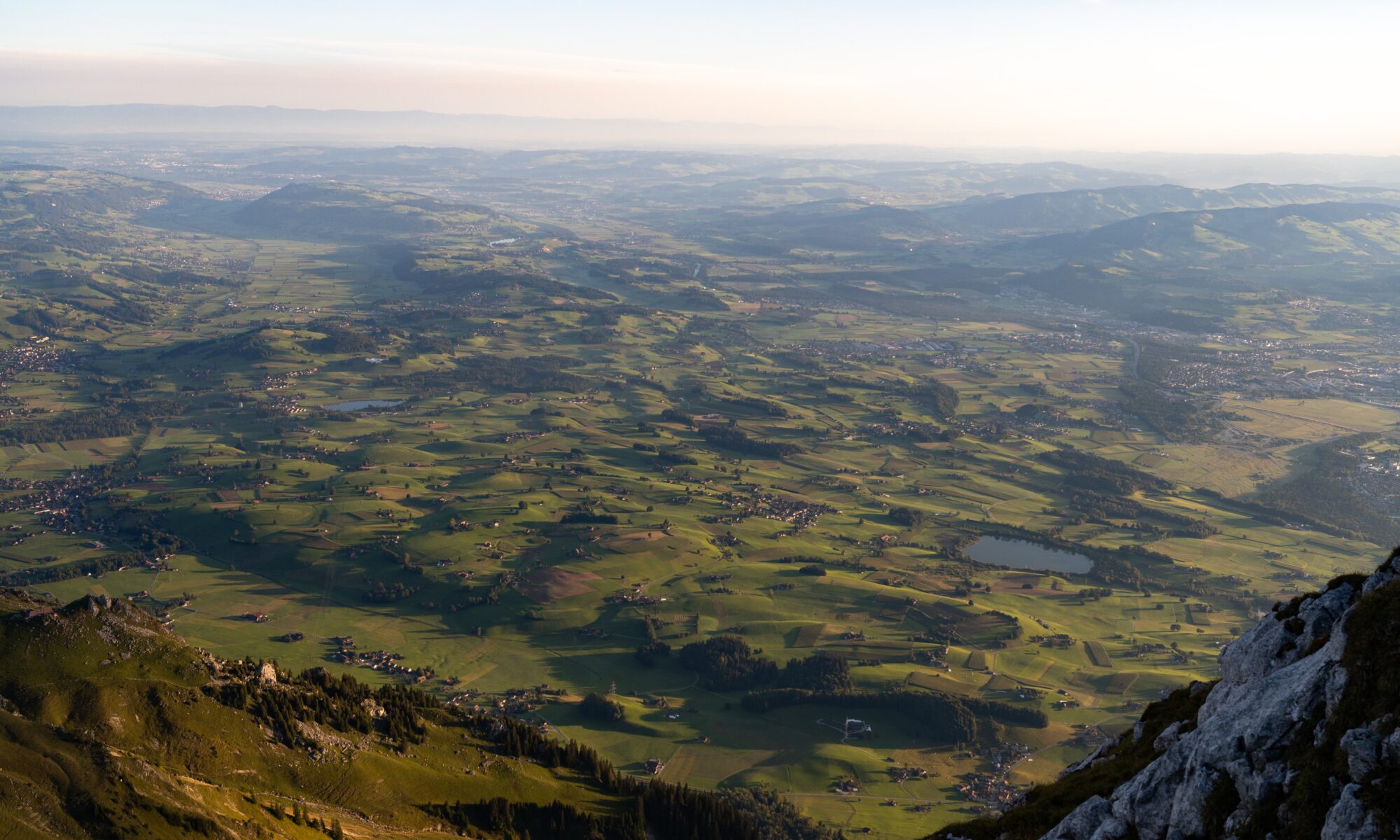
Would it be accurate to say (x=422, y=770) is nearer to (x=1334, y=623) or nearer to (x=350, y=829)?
(x=350, y=829)

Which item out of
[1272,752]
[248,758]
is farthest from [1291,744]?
[248,758]

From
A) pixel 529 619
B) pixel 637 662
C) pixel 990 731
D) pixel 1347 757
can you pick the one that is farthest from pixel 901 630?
pixel 1347 757

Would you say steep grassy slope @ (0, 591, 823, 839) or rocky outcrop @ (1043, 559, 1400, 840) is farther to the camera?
steep grassy slope @ (0, 591, 823, 839)

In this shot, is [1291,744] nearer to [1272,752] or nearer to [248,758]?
[1272,752]

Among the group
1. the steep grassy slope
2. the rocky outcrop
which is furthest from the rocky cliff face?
the steep grassy slope

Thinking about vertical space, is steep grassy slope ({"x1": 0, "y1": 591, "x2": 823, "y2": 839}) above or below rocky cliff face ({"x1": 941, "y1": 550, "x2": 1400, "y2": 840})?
below

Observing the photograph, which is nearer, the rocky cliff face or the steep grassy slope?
the rocky cliff face

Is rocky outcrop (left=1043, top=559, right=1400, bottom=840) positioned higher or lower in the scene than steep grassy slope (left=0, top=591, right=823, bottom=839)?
higher

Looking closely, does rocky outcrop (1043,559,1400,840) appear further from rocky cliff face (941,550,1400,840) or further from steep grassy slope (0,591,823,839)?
steep grassy slope (0,591,823,839)

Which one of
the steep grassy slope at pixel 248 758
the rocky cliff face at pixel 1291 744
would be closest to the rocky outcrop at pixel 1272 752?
the rocky cliff face at pixel 1291 744
